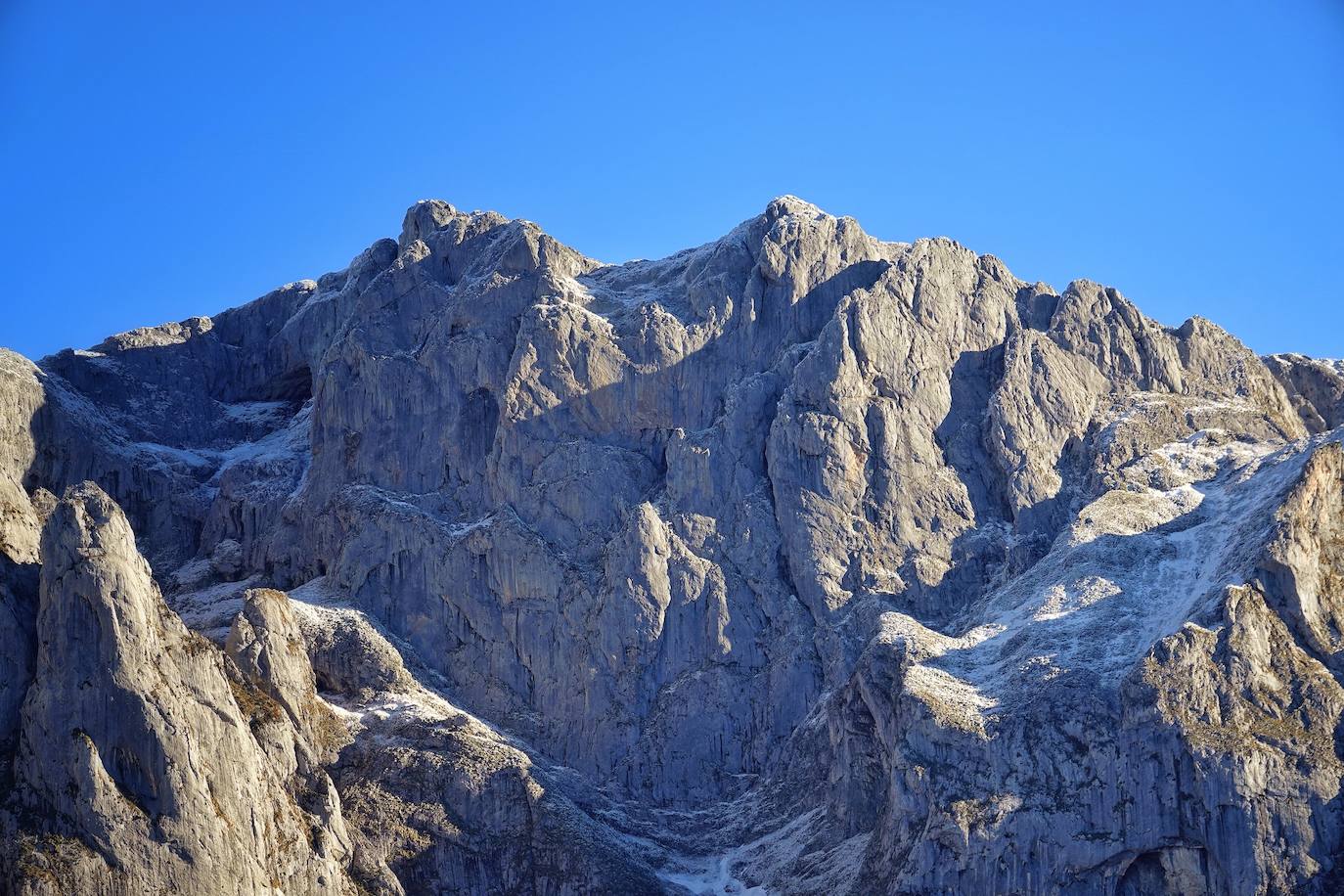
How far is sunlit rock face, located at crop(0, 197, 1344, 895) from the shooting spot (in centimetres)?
15312

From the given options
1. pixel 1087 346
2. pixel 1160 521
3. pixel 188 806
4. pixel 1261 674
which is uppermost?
pixel 1087 346

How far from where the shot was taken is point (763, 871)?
551ft

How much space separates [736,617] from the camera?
181 meters

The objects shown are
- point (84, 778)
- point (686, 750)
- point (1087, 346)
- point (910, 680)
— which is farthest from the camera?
point (1087, 346)

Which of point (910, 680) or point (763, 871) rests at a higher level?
point (910, 680)

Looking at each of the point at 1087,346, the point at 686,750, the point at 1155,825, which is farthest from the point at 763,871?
the point at 1087,346

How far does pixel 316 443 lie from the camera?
198875mm

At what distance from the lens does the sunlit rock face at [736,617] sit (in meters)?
153

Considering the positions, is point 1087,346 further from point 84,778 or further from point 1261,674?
point 84,778

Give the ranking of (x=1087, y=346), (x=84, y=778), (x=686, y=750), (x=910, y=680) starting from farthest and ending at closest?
(x=1087, y=346)
(x=686, y=750)
(x=910, y=680)
(x=84, y=778)

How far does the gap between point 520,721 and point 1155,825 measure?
48.9 meters

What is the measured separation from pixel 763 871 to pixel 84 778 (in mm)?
46452

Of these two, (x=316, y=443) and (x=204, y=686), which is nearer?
(x=204, y=686)

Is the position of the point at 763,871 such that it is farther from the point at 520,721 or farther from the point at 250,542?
the point at 250,542
